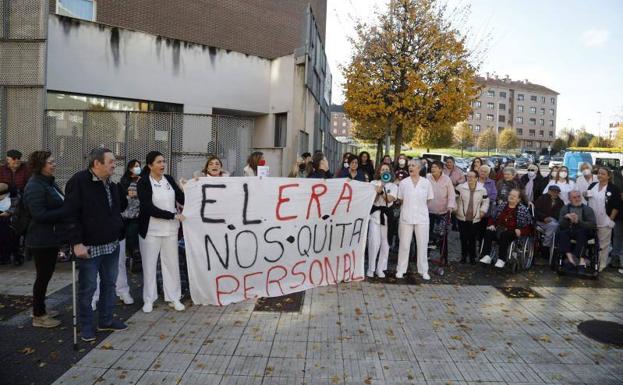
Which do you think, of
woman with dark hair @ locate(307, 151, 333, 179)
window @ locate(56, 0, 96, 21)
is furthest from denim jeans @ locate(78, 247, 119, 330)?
window @ locate(56, 0, 96, 21)

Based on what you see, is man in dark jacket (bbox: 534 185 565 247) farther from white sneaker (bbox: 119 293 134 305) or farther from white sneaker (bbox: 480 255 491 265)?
white sneaker (bbox: 119 293 134 305)

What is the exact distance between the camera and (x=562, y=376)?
4562mm

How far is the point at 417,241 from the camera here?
789cm

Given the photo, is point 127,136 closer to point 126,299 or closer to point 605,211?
point 126,299

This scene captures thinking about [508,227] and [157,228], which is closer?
[157,228]

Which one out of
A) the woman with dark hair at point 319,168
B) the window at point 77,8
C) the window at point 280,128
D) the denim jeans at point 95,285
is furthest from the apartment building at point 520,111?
the denim jeans at point 95,285

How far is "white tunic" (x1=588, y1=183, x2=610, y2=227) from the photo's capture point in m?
9.23

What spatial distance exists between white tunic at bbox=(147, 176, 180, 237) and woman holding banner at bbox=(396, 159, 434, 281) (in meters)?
3.78

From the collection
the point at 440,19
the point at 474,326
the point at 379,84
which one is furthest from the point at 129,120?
the point at 440,19

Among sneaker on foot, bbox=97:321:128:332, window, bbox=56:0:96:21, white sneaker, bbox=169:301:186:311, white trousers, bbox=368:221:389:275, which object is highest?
window, bbox=56:0:96:21

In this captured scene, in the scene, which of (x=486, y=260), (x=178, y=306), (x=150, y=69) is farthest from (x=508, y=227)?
(x=150, y=69)

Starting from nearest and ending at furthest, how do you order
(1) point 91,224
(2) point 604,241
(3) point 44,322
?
(1) point 91,224, (3) point 44,322, (2) point 604,241

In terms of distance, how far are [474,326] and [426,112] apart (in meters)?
14.4

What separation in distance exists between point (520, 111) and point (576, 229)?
390 feet
